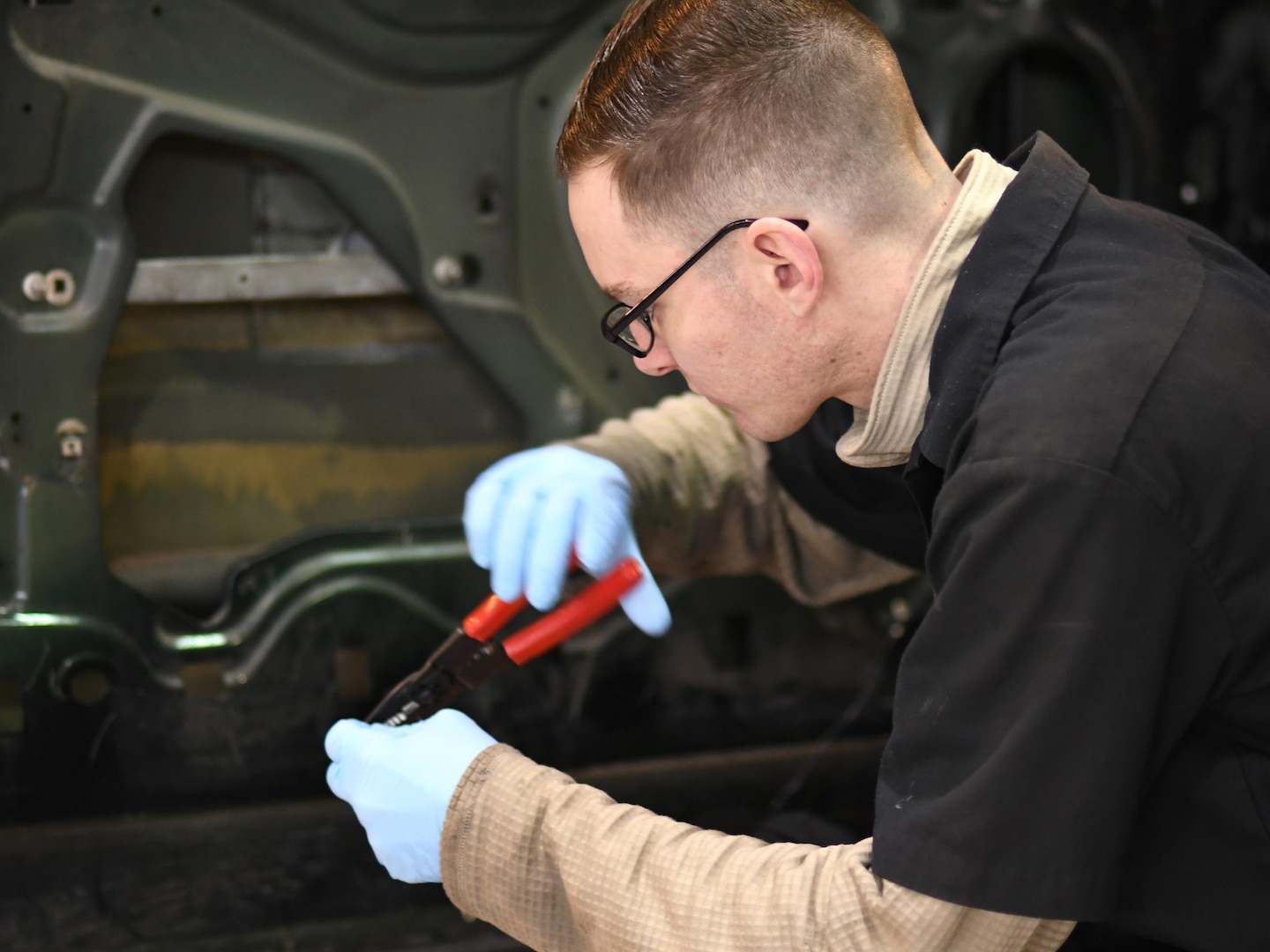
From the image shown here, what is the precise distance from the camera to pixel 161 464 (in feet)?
5.79

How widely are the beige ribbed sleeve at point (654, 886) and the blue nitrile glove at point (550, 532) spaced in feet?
0.59

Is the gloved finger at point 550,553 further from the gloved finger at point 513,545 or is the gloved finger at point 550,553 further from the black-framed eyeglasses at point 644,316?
the black-framed eyeglasses at point 644,316

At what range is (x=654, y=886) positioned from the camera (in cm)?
97

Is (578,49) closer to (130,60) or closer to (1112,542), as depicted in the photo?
(130,60)

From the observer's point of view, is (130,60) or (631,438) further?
(130,60)

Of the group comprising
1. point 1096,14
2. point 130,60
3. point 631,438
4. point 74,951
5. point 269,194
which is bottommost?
point 74,951

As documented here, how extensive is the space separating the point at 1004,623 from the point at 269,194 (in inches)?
51.7

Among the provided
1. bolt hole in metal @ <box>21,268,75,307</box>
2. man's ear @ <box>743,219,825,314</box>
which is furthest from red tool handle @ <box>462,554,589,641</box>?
bolt hole in metal @ <box>21,268,75,307</box>

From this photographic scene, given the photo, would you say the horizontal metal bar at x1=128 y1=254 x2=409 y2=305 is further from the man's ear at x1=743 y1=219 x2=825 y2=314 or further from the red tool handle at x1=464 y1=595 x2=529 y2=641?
the man's ear at x1=743 y1=219 x2=825 y2=314

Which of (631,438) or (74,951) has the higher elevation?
(631,438)

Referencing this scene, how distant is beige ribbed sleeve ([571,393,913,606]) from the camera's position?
148 cm


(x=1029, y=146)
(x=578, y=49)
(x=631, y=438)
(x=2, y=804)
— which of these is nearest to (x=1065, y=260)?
(x=1029, y=146)

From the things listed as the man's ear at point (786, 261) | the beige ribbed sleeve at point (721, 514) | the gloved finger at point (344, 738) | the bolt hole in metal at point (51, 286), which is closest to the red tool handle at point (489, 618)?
the gloved finger at point (344, 738)

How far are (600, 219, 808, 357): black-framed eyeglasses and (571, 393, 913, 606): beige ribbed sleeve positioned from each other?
30 centimetres
